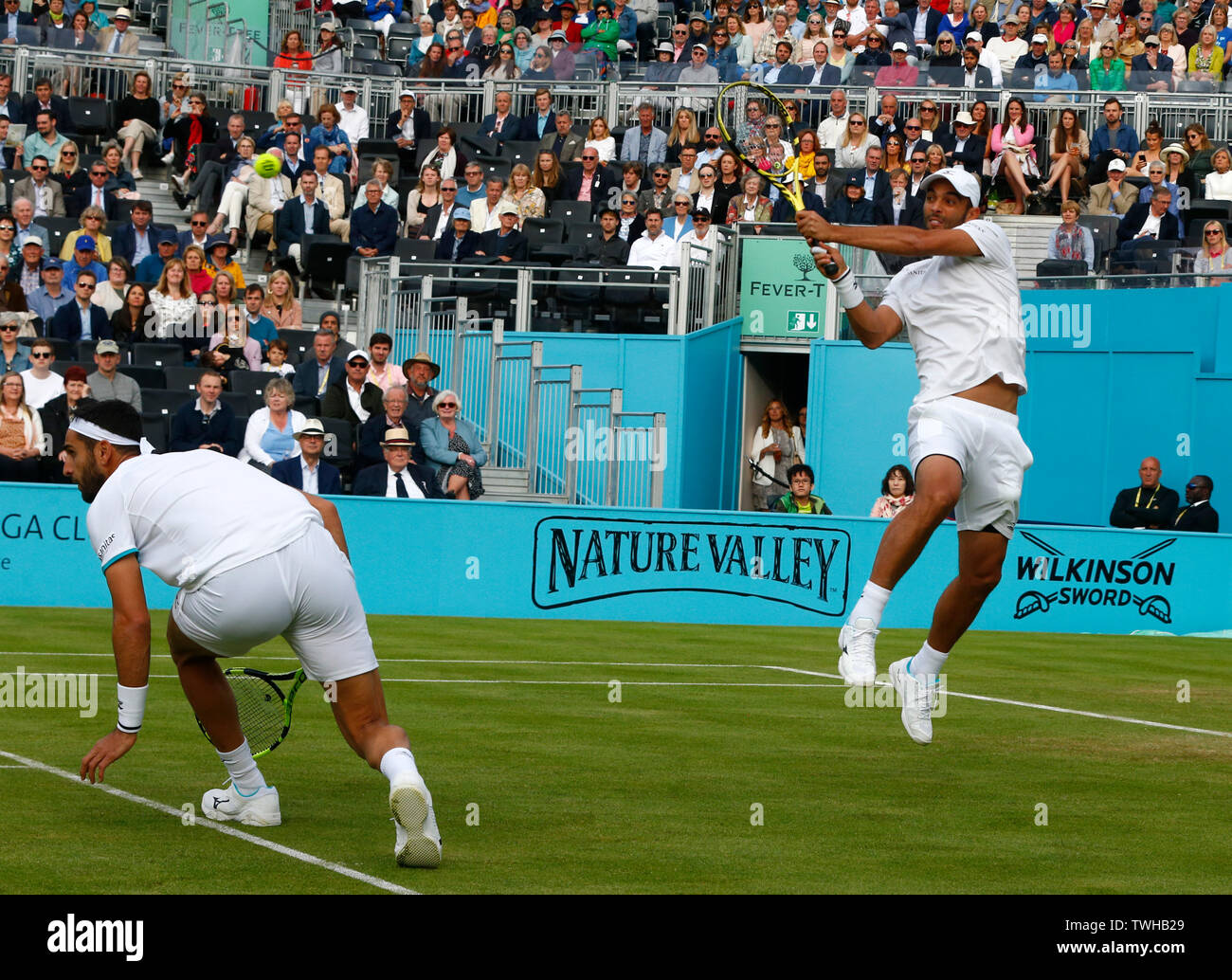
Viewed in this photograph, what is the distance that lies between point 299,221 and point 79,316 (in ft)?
13.8

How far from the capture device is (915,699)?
8.96 metres

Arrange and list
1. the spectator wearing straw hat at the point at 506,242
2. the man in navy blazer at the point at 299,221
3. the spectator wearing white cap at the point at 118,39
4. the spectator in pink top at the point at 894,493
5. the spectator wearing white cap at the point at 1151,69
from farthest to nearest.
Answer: the spectator wearing white cap at the point at 118,39
the spectator wearing white cap at the point at 1151,69
the man in navy blazer at the point at 299,221
the spectator wearing straw hat at the point at 506,242
the spectator in pink top at the point at 894,493

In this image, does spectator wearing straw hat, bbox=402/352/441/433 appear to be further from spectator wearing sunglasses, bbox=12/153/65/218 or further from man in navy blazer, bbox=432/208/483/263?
spectator wearing sunglasses, bbox=12/153/65/218

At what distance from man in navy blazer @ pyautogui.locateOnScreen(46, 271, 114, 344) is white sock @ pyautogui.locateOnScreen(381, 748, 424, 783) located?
1535 cm

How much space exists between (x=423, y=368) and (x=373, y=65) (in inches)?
463

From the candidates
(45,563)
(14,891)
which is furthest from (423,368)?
(14,891)

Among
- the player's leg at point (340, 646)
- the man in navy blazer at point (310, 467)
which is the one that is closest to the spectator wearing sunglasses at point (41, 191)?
the man in navy blazer at point (310, 467)

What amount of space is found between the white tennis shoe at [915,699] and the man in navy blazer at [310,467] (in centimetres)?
962

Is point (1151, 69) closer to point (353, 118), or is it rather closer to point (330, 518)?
point (353, 118)

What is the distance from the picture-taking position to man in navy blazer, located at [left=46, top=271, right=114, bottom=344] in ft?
69.1

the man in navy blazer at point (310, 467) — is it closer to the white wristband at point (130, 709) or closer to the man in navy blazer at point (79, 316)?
the man in navy blazer at point (79, 316)

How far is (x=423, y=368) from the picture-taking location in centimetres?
2002

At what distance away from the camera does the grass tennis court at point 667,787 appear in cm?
673

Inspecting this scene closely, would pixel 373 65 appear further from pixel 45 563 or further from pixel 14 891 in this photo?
pixel 14 891
